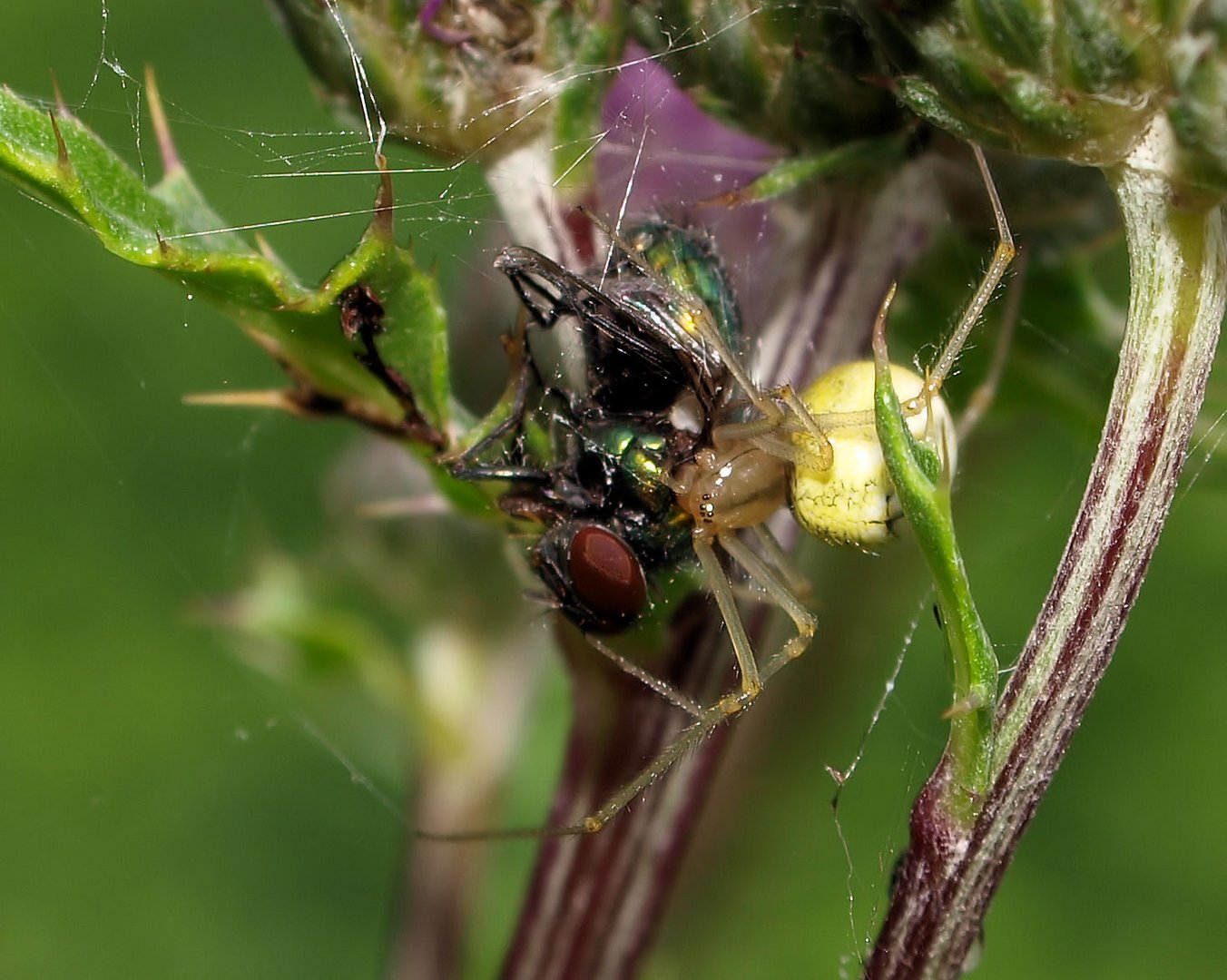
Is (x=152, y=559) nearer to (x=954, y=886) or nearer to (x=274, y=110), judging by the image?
(x=274, y=110)

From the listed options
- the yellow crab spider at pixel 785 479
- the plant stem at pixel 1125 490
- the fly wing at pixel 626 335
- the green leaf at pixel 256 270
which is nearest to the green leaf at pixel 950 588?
the plant stem at pixel 1125 490

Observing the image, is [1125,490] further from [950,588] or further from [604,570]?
[604,570]

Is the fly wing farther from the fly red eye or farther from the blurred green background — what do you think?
the blurred green background

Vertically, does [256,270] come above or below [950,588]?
above

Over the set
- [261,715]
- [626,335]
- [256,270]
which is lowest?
[261,715]

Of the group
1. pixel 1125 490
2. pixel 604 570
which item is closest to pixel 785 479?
pixel 604 570
